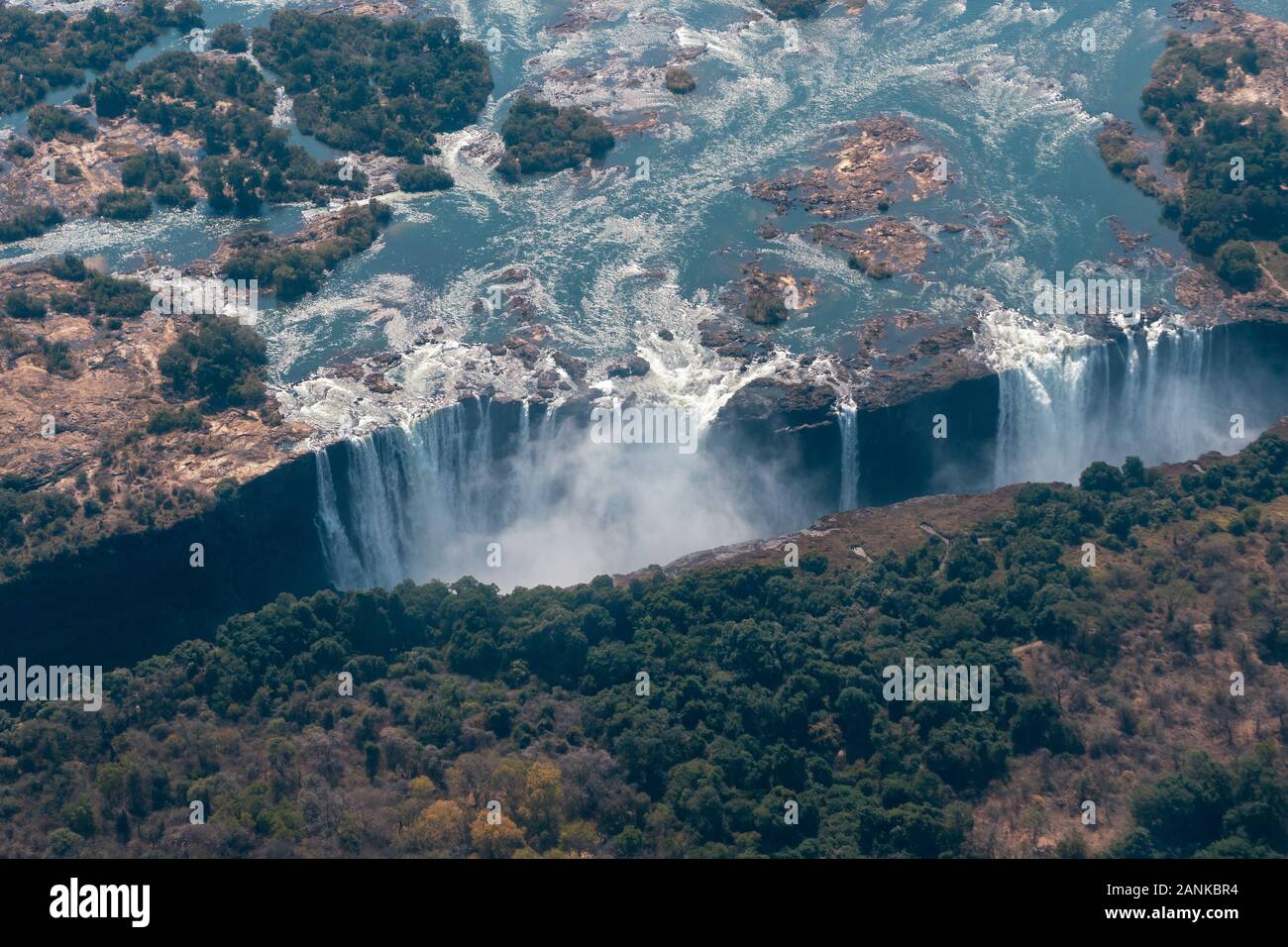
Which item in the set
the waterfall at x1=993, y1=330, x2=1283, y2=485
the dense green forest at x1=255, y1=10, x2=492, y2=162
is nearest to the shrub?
the dense green forest at x1=255, y1=10, x2=492, y2=162

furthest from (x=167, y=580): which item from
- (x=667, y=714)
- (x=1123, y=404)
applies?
(x=1123, y=404)

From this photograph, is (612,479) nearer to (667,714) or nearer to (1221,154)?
(667,714)

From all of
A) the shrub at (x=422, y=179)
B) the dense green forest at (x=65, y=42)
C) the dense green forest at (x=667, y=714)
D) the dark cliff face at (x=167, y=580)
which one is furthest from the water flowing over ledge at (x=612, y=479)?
the dense green forest at (x=65, y=42)

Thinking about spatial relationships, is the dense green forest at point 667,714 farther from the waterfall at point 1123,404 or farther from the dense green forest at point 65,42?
the dense green forest at point 65,42

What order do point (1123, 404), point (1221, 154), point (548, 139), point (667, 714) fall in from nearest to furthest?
point (667, 714)
point (1123, 404)
point (1221, 154)
point (548, 139)

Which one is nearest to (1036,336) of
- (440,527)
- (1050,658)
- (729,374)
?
(729,374)
